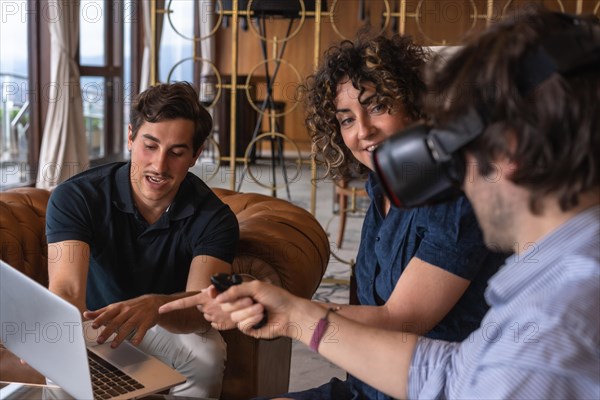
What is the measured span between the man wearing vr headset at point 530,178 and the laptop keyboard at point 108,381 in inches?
→ 27.7

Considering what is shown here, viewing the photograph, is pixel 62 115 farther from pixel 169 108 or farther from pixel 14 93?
pixel 169 108

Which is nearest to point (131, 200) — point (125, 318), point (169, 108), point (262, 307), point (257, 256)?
point (169, 108)

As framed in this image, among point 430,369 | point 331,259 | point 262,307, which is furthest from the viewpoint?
point 331,259

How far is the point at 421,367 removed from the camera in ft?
3.68

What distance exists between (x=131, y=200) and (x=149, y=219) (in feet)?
0.25

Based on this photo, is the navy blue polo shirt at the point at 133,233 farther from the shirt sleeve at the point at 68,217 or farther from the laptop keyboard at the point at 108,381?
the laptop keyboard at the point at 108,381

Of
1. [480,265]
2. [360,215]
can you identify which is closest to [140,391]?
[480,265]

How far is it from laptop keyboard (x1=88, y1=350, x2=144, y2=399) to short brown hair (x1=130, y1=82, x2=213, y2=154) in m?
0.79

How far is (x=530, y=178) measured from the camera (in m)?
0.86

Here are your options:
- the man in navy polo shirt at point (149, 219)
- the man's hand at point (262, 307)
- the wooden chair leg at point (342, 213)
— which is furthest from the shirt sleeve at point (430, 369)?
the wooden chair leg at point (342, 213)

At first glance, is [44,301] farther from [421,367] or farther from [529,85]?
[529,85]

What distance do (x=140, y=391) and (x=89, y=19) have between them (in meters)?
6.22

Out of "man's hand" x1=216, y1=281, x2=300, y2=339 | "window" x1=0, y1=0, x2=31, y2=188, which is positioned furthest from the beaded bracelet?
"window" x1=0, y1=0, x2=31, y2=188

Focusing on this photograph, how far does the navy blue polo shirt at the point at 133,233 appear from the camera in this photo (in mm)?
2086
